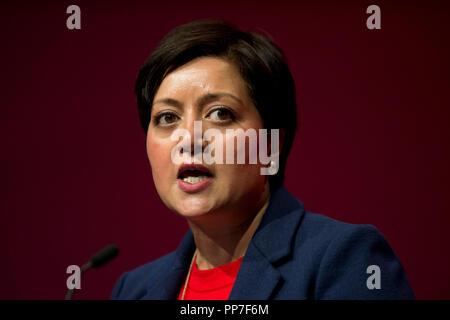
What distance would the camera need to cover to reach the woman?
1281 millimetres

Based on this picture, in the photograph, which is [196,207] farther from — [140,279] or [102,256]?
[140,279]

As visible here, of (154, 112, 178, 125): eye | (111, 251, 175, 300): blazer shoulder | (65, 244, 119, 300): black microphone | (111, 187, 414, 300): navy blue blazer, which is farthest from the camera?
(111, 251, 175, 300): blazer shoulder

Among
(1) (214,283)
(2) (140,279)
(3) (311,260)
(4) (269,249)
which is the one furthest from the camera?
(2) (140,279)

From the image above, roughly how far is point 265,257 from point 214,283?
0.22 meters

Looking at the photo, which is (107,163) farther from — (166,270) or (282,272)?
(282,272)

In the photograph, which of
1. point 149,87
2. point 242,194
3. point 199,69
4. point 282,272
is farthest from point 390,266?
point 149,87

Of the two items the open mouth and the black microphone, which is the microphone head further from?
the open mouth

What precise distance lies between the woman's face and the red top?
197mm

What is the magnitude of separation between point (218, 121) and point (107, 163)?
4.21ft

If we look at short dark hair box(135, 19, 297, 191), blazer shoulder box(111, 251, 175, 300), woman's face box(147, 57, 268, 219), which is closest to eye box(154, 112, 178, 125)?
woman's face box(147, 57, 268, 219)

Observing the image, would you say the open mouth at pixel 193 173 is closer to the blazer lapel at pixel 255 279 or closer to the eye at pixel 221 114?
the eye at pixel 221 114

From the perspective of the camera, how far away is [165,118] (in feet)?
4.83

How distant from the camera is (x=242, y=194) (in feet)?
4.66

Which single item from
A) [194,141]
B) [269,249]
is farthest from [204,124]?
[269,249]
